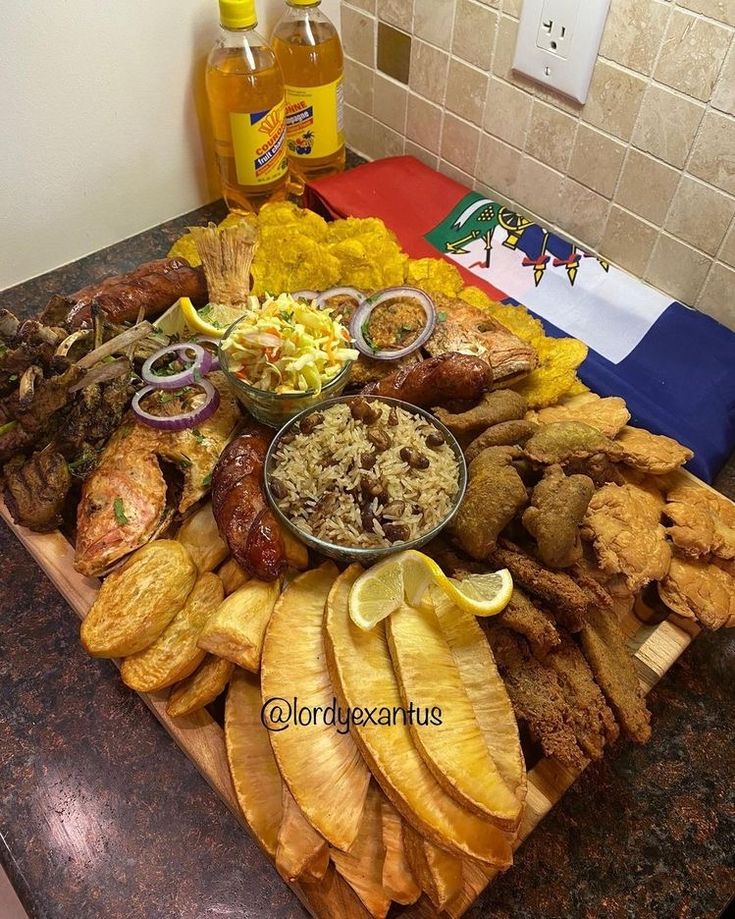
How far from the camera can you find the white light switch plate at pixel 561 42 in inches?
55.2

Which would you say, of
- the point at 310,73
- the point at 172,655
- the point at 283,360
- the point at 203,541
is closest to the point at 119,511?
the point at 203,541

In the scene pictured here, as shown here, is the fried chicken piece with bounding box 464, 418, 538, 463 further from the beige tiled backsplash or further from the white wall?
the white wall

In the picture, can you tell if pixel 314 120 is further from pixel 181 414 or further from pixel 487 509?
pixel 487 509

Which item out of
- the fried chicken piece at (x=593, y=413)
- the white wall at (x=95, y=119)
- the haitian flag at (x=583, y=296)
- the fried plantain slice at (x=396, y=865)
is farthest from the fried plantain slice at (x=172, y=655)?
the white wall at (x=95, y=119)

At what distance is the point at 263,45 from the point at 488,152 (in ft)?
1.94

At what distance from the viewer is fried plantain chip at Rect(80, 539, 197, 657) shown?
1.05 m

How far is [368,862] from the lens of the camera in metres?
0.93

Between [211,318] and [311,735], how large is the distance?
83cm

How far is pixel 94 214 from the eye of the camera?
1.78 m

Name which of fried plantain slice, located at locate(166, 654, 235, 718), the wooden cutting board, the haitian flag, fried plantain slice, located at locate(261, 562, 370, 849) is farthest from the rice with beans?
the haitian flag

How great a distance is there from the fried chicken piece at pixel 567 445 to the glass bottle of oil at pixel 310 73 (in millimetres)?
1083

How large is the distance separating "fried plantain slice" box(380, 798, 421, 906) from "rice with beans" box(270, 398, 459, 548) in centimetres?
38

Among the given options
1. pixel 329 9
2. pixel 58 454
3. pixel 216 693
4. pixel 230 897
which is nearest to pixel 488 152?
pixel 329 9

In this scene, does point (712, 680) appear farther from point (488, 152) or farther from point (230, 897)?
point (488, 152)
